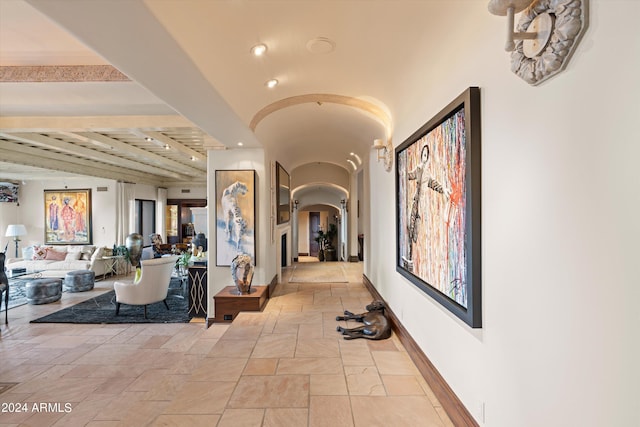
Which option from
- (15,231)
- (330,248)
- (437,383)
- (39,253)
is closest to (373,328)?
(437,383)

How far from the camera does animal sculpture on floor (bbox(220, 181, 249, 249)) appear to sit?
495 cm

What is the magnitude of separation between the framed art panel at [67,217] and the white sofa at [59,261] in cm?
109

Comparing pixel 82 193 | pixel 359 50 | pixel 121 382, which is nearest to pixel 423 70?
pixel 359 50

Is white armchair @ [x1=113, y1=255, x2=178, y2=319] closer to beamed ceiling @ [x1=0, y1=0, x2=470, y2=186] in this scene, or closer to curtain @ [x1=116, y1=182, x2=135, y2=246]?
beamed ceiling @ [x1=0, y1=0, x2=470, y2=186]

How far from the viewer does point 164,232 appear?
12.9m

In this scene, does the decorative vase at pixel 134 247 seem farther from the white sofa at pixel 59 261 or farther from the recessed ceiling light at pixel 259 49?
the recessed ceiling light at pixel 259 49

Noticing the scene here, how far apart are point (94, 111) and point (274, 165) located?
2784mm

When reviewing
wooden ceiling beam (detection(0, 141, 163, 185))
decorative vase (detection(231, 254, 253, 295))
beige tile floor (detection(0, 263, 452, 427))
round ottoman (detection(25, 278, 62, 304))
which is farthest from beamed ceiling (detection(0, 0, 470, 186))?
round ottoman (detection(25, 278, 62, 304))

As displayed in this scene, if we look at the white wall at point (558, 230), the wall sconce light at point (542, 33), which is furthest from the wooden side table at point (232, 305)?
the wall sconce light at point (542, 33)

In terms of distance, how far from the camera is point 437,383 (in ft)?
7.50

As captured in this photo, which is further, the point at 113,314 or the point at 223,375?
the point at 113,314

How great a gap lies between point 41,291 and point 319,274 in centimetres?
581

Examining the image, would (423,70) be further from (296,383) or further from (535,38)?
(296,383)

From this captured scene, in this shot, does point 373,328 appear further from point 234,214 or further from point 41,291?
point 41,291
